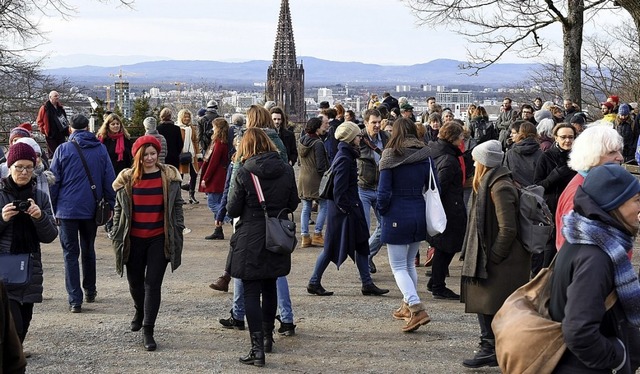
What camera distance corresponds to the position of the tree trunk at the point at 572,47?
19000 mm

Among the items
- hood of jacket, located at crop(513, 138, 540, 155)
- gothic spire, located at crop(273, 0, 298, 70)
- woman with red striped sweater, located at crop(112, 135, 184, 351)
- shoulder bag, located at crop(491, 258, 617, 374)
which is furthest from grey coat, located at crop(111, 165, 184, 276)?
gothic spire, located at crop(273, 0, 298, 70)

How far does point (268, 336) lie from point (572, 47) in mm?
13747

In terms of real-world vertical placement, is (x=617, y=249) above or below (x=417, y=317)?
above

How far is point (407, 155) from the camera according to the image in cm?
792

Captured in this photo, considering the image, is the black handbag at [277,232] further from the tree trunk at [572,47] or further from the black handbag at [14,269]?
the tree trunk at [572,47]

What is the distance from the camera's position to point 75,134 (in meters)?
Result: 8.82

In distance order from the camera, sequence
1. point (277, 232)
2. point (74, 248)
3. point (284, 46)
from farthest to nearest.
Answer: point (284, 46)
point (74, 248)
point (277, 232)

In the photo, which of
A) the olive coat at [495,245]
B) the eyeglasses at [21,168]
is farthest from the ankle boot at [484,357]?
the eyeglasses at [21,168]

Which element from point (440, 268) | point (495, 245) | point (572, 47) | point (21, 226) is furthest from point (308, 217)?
point (572, 47)

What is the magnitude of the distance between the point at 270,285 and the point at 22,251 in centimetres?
186

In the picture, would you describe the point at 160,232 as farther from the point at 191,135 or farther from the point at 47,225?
the point at 191,135

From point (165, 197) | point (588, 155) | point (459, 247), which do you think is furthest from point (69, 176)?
point (588, 155)

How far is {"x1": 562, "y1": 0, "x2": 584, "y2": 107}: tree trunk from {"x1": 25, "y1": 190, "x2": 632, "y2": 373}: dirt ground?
10.4 metres

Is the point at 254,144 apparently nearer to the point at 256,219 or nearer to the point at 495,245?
the point at 256,219
